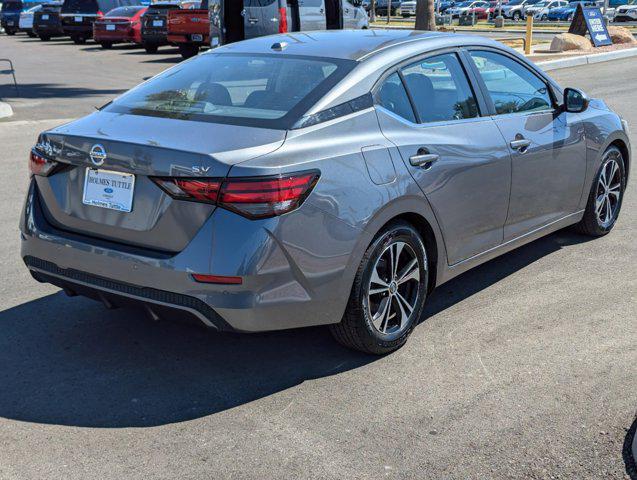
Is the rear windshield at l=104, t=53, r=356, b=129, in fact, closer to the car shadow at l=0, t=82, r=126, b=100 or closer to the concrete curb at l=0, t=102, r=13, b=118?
the concrete curb at l=0, t=102, r=13, b=118

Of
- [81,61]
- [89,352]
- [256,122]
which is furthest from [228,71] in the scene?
[81,61]

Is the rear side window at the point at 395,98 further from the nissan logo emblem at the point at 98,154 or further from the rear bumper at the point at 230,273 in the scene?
the nissan logo emblem at the point at 98,154

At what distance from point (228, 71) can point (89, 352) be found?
1.73 meters

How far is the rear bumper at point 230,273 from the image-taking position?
12.4 feet

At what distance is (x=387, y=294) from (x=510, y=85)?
6.26 feet

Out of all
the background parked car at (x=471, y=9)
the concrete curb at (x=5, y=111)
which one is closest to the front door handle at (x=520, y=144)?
the concrete curb at (x=5, y=111)

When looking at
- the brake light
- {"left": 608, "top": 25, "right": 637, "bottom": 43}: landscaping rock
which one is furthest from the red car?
{"left": 608, "top": 25, "right": 637, "bottom": 43}: landscaping rock

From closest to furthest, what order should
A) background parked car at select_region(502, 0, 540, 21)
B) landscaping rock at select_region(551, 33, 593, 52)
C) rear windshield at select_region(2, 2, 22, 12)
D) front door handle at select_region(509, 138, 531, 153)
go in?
front door handle at select_region(509, 138, 531, 153)
landscaping rock at select_region(551, 33, 593, 52)
rear windshield at select_region(2, 2, 22, 12)
background parked car at select_region(502, 0, 540, 21)

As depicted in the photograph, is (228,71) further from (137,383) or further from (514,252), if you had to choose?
(514,252)

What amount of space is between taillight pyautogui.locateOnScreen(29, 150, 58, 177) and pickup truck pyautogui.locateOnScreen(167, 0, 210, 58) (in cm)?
1956

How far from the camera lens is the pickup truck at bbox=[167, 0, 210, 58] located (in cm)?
2339

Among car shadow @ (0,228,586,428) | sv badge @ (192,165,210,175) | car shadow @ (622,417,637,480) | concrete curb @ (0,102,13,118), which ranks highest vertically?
sv badge @ (192,165,210,175)

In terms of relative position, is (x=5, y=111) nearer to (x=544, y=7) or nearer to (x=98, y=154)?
(x=98, y=154)

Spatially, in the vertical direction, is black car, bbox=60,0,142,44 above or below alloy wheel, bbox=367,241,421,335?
above
